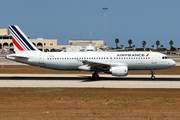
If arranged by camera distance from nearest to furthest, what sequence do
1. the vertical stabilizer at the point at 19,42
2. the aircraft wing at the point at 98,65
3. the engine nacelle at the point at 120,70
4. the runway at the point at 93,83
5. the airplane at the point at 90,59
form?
1. the runway at the point at 93,83
2. the engine nacelle at the point at 120,70
3. the aircraft wing at the point at 98,65
4. the airplane at the point at 90,59
5. the vertical stabilizer at the point at 19,42

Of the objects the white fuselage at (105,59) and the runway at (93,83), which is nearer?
the runway at (93,83)

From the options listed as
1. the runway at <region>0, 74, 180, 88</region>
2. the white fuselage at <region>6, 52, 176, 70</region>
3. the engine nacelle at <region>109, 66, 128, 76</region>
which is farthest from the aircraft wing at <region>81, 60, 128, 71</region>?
the runway at <region>0, 74, 180, 88</region>

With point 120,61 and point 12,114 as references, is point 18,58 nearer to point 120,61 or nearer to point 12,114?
point 120,61

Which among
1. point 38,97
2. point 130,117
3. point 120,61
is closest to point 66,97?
point 38,97

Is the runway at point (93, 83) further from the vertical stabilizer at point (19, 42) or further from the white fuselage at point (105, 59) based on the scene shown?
the vertical stabilizer at point (19, 42)

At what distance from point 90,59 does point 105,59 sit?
2.22 meters

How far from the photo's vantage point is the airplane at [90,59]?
35.9 metres

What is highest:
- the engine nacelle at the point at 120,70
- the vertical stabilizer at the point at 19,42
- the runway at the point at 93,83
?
the vertical stabilizer at the point at 19,42

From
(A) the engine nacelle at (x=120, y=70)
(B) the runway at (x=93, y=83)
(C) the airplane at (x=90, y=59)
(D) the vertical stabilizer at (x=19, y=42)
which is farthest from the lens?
(D) the vertical stabilizer at (x=19, y=42)

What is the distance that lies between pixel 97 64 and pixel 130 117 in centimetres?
1906

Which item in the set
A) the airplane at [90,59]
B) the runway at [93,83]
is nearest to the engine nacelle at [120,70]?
the airplane at [90,59]

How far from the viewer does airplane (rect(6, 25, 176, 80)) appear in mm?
35938

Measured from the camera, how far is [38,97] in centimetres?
2281

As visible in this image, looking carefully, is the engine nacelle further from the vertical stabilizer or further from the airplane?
the vertical stabilizer
